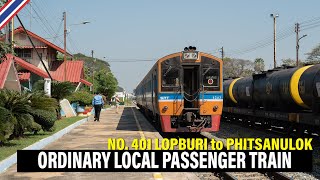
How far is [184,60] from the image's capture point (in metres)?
17.6

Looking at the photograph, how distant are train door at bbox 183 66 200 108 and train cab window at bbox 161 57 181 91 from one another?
46 centimetres

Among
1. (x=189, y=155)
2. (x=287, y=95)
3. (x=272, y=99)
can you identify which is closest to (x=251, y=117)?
(x=272, y=99)

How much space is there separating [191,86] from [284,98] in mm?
3638

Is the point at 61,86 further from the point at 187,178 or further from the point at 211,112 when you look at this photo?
the point at 187,178

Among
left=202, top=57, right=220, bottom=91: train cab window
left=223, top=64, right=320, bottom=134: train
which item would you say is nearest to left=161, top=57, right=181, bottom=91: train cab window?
left=202, top=57, right=220, bottom=91: train cab window

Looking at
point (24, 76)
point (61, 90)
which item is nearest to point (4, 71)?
point (61, 90)

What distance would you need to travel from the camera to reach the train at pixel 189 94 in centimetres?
1708

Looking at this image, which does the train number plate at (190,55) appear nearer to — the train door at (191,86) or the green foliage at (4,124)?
the train door at (191,86)

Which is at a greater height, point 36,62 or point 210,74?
point 36,62

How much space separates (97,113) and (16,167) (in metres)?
17.0

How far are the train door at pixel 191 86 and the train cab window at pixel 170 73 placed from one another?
46cm

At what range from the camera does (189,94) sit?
1789 centimetres

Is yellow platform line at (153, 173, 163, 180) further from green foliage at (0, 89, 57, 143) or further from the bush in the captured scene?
the bush

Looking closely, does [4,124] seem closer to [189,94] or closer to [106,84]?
[189,94]
